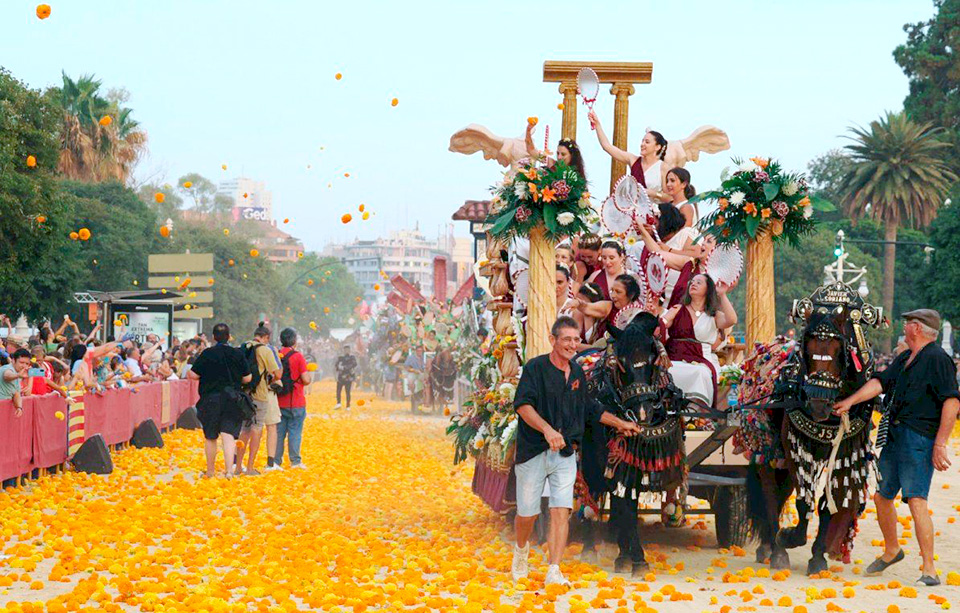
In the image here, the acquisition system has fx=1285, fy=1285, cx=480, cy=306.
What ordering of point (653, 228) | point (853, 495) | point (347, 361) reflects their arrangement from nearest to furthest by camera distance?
point (853, 495)
point (653, 228)
point (347, 361)

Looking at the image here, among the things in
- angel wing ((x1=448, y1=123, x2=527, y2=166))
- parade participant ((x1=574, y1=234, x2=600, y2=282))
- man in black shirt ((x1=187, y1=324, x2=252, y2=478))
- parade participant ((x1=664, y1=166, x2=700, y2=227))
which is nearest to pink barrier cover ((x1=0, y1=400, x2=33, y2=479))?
man in black shirt ((x1=187, y1=324, x2=252, y2=478))

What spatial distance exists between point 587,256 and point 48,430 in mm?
8105

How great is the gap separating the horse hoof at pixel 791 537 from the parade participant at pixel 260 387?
849 cm

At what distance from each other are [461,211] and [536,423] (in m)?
18.1

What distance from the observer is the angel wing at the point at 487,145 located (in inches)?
490

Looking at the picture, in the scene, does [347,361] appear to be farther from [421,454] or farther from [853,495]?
[853,495]

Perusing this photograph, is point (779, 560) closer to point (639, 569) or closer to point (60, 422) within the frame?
point (639, 569)

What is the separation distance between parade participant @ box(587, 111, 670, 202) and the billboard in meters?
21.3

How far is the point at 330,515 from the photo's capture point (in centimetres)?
1336

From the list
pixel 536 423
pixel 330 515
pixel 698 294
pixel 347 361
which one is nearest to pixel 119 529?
pixel 330 515

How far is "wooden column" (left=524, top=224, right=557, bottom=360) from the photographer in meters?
10.6

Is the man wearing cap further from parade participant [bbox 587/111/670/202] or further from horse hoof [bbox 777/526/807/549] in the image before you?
parade participant [bbox 587/111/670/202]

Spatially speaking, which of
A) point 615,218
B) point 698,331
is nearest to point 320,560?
point 698,331

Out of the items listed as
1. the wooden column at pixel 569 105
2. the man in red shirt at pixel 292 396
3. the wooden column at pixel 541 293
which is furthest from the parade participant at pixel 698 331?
the man in red shirt at pixel 292 396
